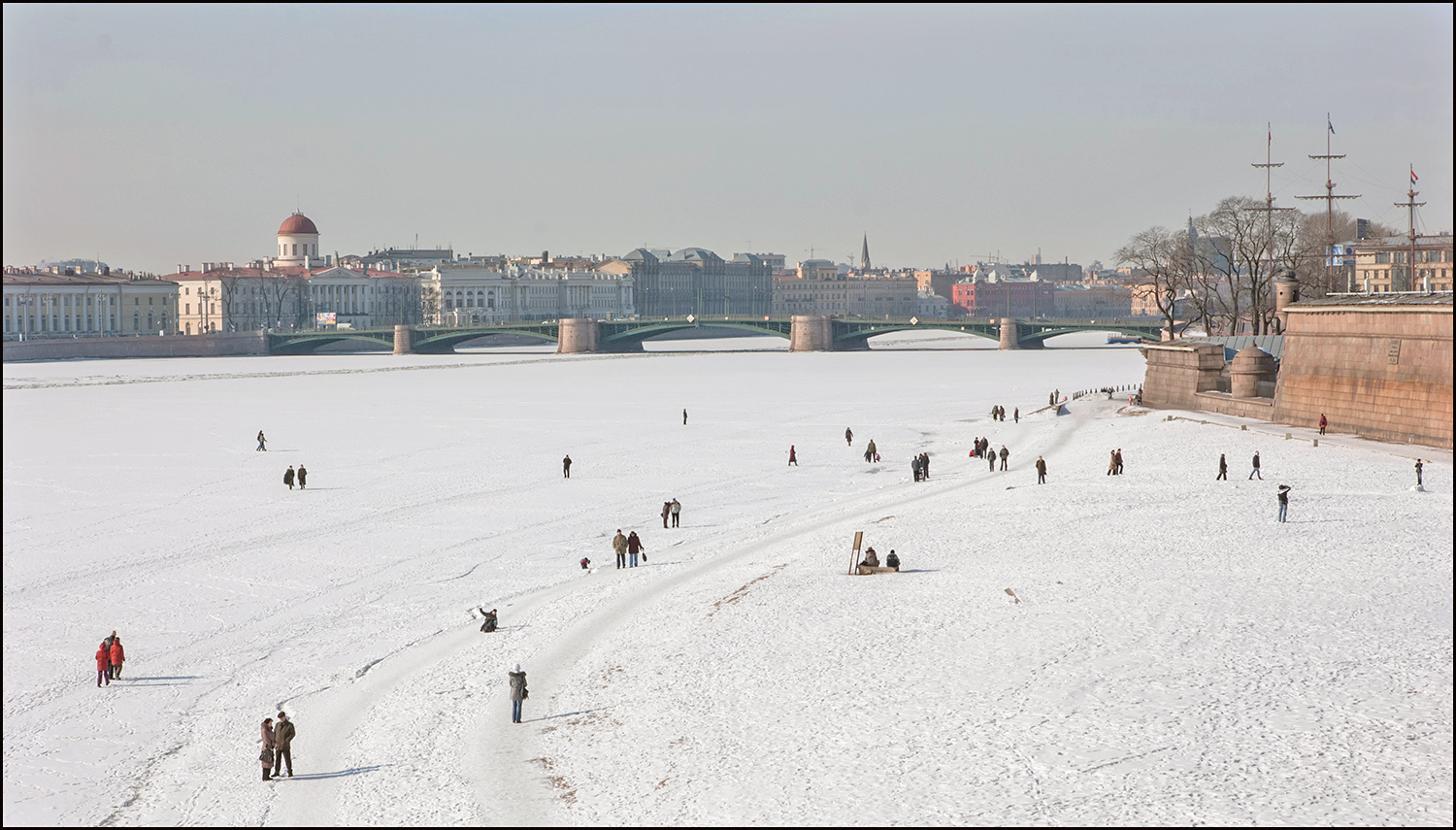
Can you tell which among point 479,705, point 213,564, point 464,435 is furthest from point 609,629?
point 464,435

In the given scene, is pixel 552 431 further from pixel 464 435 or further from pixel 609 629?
pixel 609 629

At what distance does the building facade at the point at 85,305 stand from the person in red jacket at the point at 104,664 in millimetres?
73794

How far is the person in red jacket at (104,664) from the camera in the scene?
14828 mm

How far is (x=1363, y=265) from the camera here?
7950cm

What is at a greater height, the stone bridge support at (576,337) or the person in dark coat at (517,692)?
the stone bridge support at (576,337)

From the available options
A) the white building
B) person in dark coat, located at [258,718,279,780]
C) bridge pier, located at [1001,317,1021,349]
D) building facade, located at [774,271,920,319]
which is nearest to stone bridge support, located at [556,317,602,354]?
bridge pier, located at [1001,317,1021,349]

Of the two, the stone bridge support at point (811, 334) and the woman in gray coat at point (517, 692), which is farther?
the stone bridge support at point (811, 334)

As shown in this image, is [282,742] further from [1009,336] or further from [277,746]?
[1009,336]

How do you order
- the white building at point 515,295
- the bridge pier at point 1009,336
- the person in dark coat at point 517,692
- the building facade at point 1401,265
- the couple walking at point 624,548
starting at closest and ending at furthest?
1. the person in dark coat at point 517,692
2. the couple walking at point 624,548
3. the building facade at point 1401,265
4. the bridge pier at point 1009,336
5. the white building at point 515,295

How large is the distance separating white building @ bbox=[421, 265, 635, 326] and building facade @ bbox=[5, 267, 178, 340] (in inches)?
999

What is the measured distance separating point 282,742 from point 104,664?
135 inches

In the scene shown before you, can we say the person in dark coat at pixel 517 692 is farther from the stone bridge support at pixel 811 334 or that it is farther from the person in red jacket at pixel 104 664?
the stone bridge support at pixel 811 334

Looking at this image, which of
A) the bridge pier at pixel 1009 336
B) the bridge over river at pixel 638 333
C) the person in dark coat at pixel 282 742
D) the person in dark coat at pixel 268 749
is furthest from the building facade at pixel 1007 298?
the person in dark coat at pixel 268 749

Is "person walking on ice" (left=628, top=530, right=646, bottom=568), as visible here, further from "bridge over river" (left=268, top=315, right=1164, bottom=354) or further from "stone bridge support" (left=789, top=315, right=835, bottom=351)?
Answer: "stone bridge support" (left=789, top=315, right=835, bottom=351)
